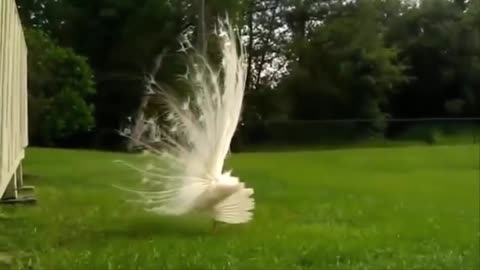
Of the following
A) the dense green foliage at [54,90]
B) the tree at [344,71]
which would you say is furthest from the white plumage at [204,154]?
the tree at [344,71]

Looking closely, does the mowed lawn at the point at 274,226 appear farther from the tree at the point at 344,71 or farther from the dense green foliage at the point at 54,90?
the tree at the point at 344,71

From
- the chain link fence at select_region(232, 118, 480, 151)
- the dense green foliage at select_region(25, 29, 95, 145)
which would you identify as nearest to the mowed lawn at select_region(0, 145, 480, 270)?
the dense green foliage at select_region(25, 29, 95, 145)

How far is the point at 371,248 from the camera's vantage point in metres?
4.09

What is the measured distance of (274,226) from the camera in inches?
190

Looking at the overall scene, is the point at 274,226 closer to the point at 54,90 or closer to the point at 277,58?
the point at 54,90

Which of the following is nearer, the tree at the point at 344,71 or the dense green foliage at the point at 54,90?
the dense green foliage at the point at 54,90

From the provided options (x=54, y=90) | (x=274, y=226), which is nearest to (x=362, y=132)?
(x=54, y=90)

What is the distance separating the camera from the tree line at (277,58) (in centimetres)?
943

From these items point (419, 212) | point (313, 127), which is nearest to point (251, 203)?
point (419, 212)

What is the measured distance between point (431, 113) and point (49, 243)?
1013 centimetres

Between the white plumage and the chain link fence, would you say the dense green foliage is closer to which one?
the chain link fence

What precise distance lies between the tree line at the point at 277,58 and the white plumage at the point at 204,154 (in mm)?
4359

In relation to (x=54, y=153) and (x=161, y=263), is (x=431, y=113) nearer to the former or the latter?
(x=54, y=153)

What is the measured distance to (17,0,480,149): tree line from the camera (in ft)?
30.9
